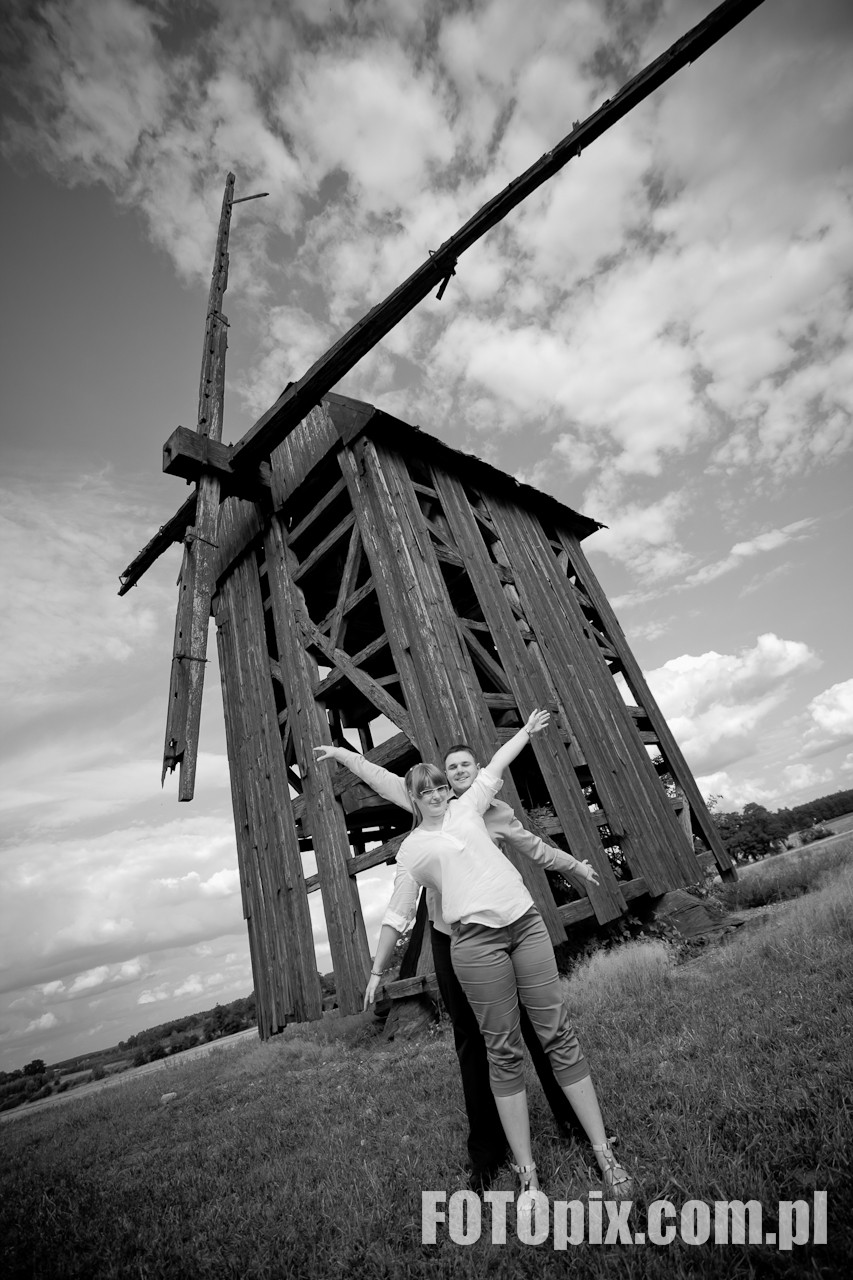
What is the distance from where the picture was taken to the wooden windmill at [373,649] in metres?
7.37

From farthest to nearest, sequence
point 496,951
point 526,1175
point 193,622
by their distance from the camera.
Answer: point 193,622 < point 496,951 < point 526,1175

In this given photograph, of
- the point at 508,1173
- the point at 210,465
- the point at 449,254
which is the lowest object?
the point at 508,1173

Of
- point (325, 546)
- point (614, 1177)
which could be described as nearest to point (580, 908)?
point (614, 1177)

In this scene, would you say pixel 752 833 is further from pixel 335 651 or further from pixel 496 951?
pixel 496 951

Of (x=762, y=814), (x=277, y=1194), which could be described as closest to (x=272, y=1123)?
(x=277, y=1194)

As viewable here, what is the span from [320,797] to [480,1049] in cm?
541

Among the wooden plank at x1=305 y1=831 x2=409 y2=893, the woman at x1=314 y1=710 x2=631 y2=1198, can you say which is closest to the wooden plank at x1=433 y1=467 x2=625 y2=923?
the wooden plank at x1=305 y1=831 x2=409 y2=893

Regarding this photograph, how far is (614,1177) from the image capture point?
2.38m

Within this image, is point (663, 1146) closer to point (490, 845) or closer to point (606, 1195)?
point (606, 1195)

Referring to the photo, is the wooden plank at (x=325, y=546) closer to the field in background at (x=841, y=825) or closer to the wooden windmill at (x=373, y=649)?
the wooden windmill at (x=373, y=649)

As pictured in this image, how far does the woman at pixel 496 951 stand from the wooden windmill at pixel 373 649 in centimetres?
384

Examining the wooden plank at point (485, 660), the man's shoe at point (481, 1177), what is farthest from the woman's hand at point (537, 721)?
the wooden plank at point (485, 660)

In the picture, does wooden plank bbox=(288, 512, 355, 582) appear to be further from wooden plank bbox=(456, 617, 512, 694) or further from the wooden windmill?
wooden plank bbox=(456, 617, 512, 694)

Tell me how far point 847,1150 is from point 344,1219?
84.3 inches
